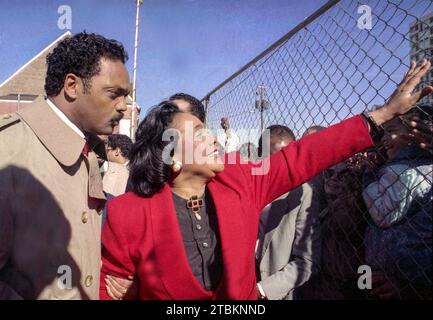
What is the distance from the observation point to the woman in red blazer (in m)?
1.79

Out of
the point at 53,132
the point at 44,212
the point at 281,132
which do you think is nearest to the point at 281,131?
the point at 281,132

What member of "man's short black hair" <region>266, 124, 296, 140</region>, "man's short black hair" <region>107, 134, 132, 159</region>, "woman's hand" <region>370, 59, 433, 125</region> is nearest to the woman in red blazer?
"woman's hand" <region>370, 59, 433, 125</region>

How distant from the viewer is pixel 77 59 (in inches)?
76.0

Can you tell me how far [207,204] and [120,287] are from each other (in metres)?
0.62

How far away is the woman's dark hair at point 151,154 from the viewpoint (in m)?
2.12

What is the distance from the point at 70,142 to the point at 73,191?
0.24m

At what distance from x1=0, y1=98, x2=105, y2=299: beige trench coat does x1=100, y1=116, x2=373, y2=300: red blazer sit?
0.15m

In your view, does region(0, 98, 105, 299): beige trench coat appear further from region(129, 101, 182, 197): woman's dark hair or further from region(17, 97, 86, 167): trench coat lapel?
region(129, 101, 182, 197): woman's dark hair

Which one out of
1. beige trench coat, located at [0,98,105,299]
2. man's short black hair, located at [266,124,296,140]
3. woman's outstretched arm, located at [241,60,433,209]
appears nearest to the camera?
beige trench coat, located at [0,98,105,299]

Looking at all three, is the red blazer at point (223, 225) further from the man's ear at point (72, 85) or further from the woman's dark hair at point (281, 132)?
the woman's dark hair at point (281, 132)

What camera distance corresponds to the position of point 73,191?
178 cm
